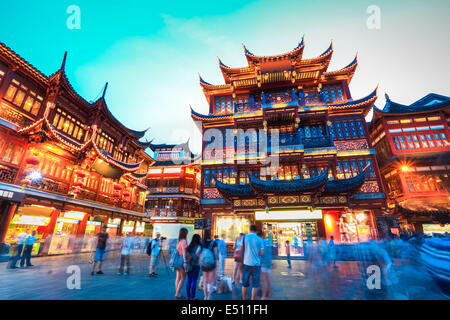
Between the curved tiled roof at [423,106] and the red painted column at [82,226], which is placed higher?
the curved tiled roof at [423,106]

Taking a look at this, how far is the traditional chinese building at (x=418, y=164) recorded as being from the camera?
56.5 ft

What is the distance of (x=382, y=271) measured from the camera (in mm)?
5801

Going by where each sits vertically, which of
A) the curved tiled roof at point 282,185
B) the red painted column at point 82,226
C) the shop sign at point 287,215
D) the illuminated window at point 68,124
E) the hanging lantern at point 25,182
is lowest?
the red painted column at point 82,226

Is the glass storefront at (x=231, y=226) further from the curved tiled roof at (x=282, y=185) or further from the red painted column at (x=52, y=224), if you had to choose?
the red painted column at (x=52, y=224)

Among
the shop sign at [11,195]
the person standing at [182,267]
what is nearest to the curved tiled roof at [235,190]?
the person standing at [182,267]

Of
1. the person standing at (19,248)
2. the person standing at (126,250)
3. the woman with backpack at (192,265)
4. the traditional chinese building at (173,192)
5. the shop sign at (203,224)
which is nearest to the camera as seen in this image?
the woman with backpack at (192,265)

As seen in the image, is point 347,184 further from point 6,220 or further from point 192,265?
point 6,220

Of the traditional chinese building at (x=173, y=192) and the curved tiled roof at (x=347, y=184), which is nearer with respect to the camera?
the curved tiled roof at (x=347, y=184)

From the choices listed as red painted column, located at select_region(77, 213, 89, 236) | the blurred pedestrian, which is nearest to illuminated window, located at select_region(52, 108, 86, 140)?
red painted column, located at select_region(77, 213, 89, 236)

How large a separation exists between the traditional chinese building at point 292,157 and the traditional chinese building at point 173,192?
41.6 ft

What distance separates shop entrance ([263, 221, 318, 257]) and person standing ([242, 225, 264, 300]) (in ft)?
34.7

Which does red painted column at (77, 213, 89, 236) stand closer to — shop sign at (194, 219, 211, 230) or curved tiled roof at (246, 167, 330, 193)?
shop sign at (194, 219, 211, 230)

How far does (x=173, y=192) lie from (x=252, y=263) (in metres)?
26.4
